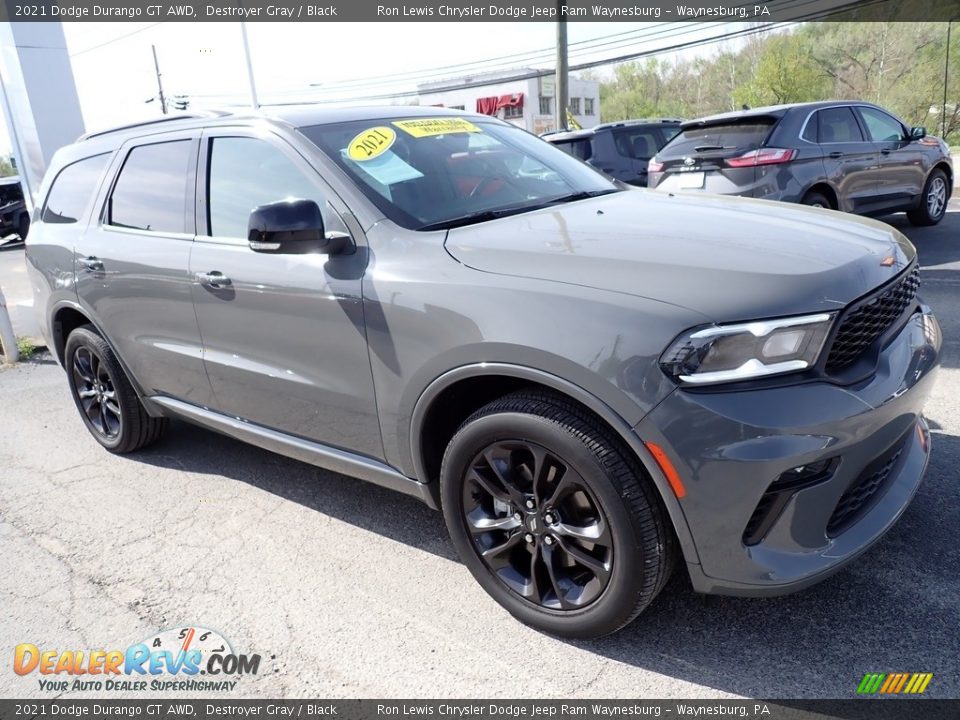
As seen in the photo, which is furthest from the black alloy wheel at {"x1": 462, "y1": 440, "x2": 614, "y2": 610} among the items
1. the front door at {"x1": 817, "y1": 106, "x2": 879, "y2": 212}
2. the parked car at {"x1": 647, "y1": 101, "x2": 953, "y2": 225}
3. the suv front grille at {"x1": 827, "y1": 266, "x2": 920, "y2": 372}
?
the front door at {"x1": 817, "y1": 106, "x2": 879, "y2": 212}

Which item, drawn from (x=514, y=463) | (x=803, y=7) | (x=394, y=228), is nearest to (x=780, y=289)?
(x=514, y=463)

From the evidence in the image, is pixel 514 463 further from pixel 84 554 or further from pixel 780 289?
pixel 84 554

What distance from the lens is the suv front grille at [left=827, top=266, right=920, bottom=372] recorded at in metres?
2.15

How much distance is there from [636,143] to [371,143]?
8.82 m

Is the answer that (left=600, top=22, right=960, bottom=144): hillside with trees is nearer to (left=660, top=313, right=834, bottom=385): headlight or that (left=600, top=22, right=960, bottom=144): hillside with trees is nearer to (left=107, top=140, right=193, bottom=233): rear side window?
(left=107, top=140, right=193, bottom=233): rear side window

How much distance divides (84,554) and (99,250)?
1585mm

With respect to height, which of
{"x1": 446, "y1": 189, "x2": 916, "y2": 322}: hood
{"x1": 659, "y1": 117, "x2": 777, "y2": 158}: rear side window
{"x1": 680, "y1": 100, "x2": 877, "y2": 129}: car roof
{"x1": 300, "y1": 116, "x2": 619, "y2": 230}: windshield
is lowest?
{"x1": 659, "y1": 117, "x2": 777, "y2": 158}: rear side window

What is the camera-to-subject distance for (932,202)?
31.1 ft

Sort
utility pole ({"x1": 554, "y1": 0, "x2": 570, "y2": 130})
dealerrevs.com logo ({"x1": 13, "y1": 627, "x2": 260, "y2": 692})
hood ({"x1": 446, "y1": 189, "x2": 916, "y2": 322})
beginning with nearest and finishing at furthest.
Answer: hood ({"x1": 446, "y1": 189, "x2": 916, "y2": 322}), dealerrevs.com logo ({"x1": 13, "y1": 627, "x2": 260, "y2": 692}), utility pole ({"x1": 554, "y1": 0, "x2": 570, "y2": 130})

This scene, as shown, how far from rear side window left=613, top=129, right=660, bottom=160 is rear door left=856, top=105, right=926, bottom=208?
316cm

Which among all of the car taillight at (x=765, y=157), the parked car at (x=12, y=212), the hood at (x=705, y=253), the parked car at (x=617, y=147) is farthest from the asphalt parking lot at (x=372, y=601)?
the parked car at (x=12, y=212)

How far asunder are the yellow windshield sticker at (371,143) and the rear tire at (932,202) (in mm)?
8406

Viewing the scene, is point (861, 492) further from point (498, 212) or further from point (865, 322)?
point (498, 212)

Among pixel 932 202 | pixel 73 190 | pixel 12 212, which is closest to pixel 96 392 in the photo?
pixel 73 190
